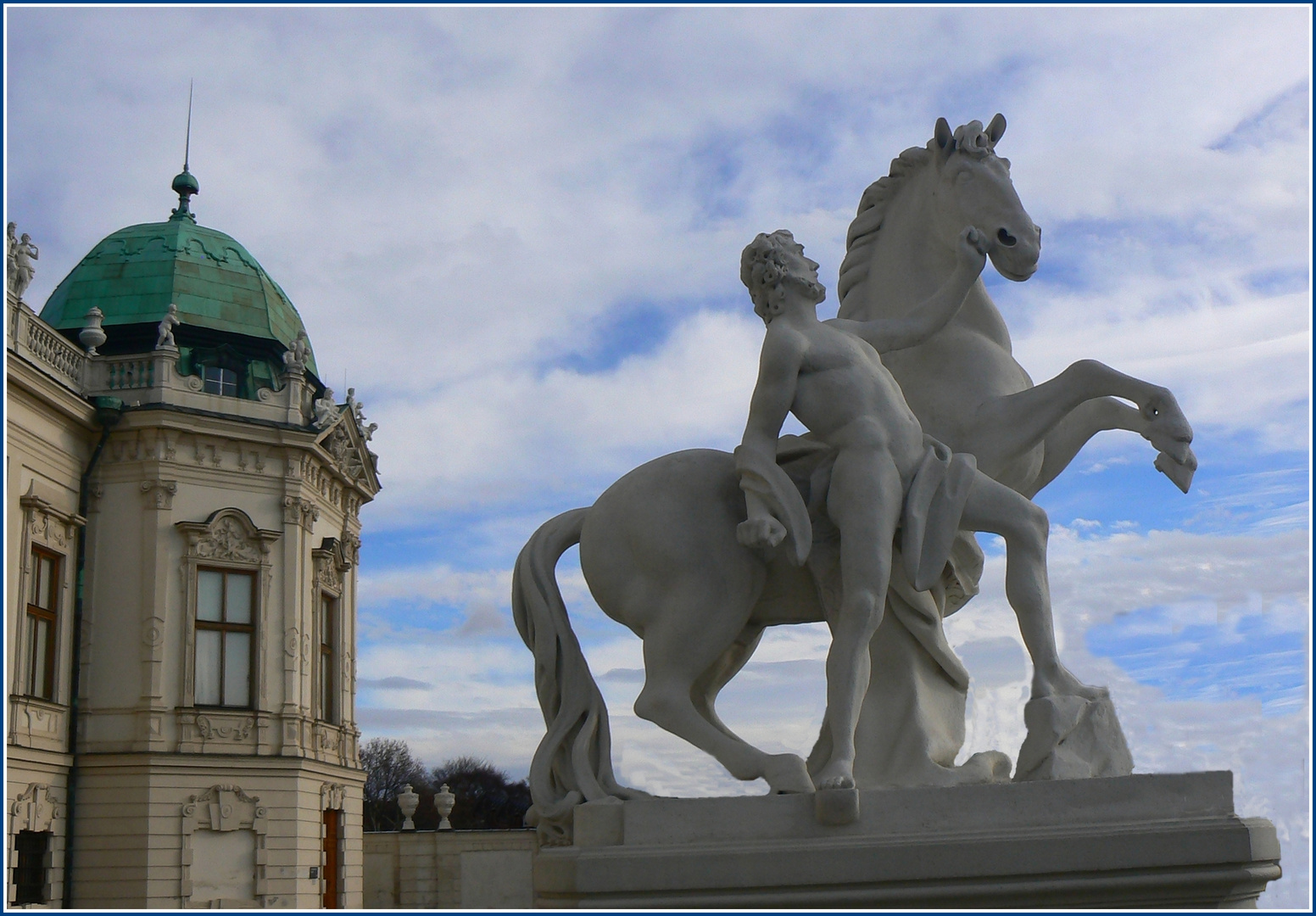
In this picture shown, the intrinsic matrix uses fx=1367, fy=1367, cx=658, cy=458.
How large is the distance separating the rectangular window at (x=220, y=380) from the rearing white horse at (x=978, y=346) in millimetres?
17035

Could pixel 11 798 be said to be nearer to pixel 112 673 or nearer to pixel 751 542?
pixel 112 673

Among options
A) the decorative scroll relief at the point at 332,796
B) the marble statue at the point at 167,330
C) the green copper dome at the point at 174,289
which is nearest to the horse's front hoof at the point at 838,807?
the marble statue at the point at 167,330

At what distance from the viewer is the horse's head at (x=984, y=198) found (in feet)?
13.3

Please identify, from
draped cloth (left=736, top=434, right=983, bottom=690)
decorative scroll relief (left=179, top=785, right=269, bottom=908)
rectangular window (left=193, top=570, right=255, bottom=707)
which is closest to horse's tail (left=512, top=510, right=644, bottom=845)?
draped cloth (left=736, top=434, right=983, bottom=690)

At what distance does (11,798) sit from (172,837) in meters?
2.31

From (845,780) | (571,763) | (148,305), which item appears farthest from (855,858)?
(148,305)

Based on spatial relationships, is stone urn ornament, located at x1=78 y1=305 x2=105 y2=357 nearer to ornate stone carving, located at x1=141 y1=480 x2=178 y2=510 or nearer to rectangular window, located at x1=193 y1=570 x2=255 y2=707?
ornate stone carving, located at x1=141 y1=480 x2=178 y2=510

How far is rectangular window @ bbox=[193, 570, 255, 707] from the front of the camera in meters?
18.4

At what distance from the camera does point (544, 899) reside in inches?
142

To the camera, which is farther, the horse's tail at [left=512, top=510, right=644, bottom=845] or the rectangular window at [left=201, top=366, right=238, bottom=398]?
the rectangular window at [left=201, top=366, right=238, bottom=398]

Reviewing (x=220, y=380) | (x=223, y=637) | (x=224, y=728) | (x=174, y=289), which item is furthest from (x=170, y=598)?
(x=174, y=289)

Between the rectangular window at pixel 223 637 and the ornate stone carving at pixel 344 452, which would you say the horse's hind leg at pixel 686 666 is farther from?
the ornate stone carving at pixel 344 452

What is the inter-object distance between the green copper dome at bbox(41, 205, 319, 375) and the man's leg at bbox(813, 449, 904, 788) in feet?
59.3

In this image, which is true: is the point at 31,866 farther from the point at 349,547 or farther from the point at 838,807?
the point at 838,807
